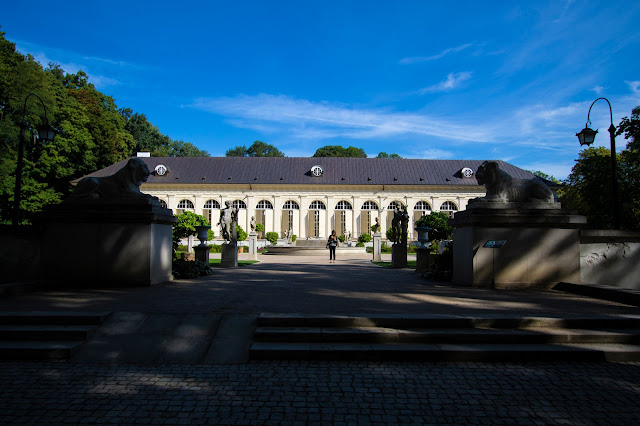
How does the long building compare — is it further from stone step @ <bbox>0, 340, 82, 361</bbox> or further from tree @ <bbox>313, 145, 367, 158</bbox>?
stone step @ <bbox>0, 340, 82, 361</bbox>

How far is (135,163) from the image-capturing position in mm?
7379

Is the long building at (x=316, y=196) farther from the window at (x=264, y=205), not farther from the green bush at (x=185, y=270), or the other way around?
the green bush at (x=185, y=270)

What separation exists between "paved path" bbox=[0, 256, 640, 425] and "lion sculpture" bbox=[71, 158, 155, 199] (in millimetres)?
2779

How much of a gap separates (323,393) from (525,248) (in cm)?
586

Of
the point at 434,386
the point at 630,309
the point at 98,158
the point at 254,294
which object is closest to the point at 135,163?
the point at 254,294

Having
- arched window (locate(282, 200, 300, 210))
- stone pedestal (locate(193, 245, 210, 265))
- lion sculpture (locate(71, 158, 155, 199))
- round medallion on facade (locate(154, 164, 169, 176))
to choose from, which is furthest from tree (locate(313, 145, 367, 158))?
lion sculpture (locate(71, 158, 155, 199))

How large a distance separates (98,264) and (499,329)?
22.3 feet

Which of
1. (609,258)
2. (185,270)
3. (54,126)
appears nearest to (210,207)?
(54,126)

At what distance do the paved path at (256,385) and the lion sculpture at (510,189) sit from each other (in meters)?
3.07

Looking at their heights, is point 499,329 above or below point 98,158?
below

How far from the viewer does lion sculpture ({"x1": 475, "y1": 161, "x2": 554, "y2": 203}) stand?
7605 mm

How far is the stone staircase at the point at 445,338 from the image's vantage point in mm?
3779

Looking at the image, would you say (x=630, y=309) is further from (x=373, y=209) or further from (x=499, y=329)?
(x=373, y=209)

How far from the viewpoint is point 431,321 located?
429 cm
